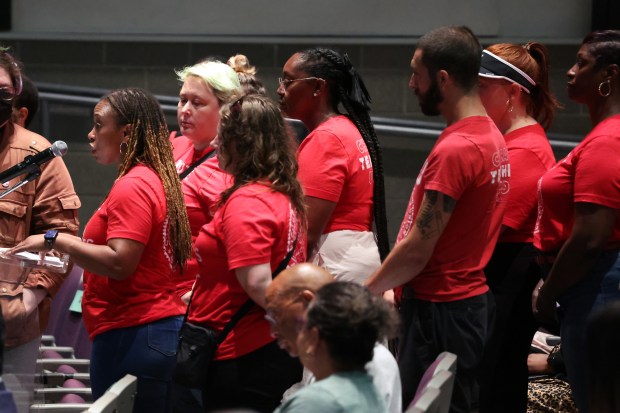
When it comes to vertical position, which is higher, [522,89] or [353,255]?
[522,89]

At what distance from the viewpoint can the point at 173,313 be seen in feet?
10.5

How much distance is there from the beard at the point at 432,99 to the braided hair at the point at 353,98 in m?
0.35

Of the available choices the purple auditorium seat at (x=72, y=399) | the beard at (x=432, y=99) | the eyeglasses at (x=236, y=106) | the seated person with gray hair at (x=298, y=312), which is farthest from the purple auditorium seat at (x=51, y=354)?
the seated person with gray hair at (x=298, y=312)

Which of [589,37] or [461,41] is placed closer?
[461,41]

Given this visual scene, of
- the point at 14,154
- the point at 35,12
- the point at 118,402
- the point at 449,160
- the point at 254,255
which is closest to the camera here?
the point at 118,402

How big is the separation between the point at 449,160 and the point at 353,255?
1.75 feet

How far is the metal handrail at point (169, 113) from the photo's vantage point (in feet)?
18.0

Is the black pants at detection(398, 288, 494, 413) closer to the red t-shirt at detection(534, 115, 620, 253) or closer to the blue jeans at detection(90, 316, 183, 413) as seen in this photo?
the red t-shirt at detection(534, 115, 620, 253)

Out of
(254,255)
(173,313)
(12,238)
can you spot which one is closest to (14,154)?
(12,238)

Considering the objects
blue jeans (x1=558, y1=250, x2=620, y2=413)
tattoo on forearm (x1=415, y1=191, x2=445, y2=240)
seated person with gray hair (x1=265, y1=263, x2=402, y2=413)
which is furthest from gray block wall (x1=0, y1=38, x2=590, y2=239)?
seated person with gray hair (x1=265, y1=263, x2=402, y2=413)

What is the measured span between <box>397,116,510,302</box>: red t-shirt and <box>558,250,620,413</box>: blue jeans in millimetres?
304

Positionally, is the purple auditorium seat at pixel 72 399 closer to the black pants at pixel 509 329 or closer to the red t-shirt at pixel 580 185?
the black pants at pixel 509 329

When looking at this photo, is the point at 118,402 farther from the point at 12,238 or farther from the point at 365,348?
the point at 12,238

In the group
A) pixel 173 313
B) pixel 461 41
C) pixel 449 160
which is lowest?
pixel 173 313
